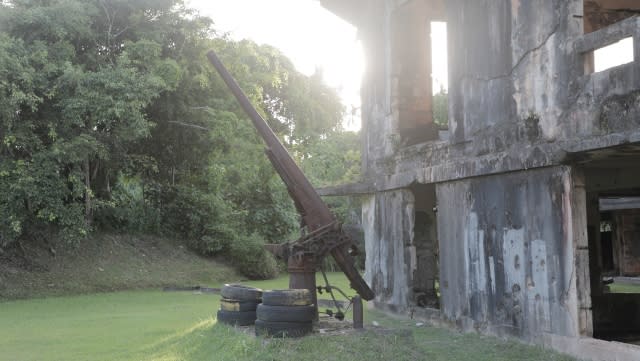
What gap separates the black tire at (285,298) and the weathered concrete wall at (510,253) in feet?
8.41

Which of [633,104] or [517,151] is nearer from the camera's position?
[633,104]

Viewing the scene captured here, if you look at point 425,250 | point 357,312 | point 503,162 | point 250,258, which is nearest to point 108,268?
point 250,258

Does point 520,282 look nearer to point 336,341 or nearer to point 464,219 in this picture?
point 464,219

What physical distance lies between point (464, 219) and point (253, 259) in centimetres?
1337

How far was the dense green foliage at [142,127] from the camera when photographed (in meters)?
14.9

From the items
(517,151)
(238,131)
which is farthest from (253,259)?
(517,151)

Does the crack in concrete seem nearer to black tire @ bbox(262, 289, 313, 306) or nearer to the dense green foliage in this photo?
black tire @ bbox(262, 289, 313, 306)

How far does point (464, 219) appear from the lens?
369 inches

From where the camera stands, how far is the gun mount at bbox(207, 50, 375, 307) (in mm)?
8469

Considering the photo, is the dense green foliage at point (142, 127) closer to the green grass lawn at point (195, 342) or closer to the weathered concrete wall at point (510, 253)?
the green grass lawn at point (195, 342)

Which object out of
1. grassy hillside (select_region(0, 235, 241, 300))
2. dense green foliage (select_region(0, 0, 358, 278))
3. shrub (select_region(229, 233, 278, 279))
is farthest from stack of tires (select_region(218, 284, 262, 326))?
shrub (select_region(229, 233, 278, 279))

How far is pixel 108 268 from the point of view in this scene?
741 inches

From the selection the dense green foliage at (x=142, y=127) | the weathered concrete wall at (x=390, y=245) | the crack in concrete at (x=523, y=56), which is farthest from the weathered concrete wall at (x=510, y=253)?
the dense green foliage at (x=142, y=127)

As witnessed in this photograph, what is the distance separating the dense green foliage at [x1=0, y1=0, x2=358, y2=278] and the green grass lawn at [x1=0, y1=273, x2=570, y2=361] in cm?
396
